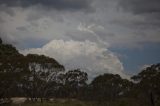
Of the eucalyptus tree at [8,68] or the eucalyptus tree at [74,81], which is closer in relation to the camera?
the eucalyptus tree at [8,68]

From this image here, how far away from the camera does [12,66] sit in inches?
Result: 2008

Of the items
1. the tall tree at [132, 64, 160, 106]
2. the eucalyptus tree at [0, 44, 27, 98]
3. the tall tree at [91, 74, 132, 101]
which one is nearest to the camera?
the eucalyptus tree at [0, 44, 27, 98]

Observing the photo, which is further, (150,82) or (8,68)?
(150,82)

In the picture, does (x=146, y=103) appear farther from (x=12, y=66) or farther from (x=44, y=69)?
(x=12, y=66)

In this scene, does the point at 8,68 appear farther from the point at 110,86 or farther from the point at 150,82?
the point at 110,86

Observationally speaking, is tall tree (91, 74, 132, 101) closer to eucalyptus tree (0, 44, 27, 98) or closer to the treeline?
the treeline

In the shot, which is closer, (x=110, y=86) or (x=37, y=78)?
(x=37, y=78)

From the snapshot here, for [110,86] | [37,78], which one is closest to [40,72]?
[37,78]

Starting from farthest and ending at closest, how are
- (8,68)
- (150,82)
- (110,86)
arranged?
1. (110,86)
2. (150,82)
3. (8,68)

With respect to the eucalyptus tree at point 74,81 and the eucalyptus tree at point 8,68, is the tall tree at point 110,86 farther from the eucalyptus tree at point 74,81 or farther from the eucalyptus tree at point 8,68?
the eucalyptus tree at point 8,68

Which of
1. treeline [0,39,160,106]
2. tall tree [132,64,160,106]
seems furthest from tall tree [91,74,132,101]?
tall tree [132,64,160,106]

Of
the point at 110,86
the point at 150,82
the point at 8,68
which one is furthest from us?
the point at 110,86

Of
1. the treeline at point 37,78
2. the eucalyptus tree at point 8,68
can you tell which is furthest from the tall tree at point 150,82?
the eucalyptus tree at point 8,68

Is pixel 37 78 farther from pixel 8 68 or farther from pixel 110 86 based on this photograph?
pixel 110 86
